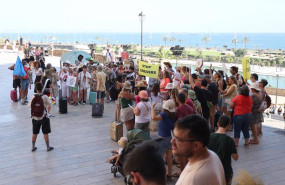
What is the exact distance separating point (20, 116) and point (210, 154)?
33.5 feet

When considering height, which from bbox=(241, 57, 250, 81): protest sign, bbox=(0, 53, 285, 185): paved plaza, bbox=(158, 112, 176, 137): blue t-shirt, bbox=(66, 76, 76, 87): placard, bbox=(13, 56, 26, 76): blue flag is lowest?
A: bbox=(0, 53, 285, 185): paved plaza

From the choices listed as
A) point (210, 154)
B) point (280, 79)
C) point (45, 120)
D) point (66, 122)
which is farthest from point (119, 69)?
point (280, 79)

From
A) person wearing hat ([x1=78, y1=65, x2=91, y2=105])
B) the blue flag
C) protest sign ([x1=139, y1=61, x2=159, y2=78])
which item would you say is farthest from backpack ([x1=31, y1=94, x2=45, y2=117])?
the blue flag

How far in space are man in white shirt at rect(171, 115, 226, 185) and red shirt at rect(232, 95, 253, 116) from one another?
17.5 feet

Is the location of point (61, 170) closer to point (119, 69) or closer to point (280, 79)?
point (119, 69)

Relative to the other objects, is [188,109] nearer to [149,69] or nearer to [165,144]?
[165,144]

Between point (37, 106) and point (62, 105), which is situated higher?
point (37, 106)

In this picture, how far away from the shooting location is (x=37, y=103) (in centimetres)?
786

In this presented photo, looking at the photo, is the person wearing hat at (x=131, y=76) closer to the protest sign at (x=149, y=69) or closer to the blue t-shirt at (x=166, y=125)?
the protest sign at (x=149, y=69)

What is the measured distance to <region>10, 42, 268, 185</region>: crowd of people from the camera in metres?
2.83

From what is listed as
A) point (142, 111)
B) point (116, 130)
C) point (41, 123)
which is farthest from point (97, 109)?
point (142, 111)

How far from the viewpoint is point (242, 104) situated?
7945 millimetres

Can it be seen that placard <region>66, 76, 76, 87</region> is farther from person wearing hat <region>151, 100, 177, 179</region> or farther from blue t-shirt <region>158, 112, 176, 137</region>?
blue t-shirt <region>158, 112, 176, 137</region>

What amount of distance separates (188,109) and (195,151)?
358cm
